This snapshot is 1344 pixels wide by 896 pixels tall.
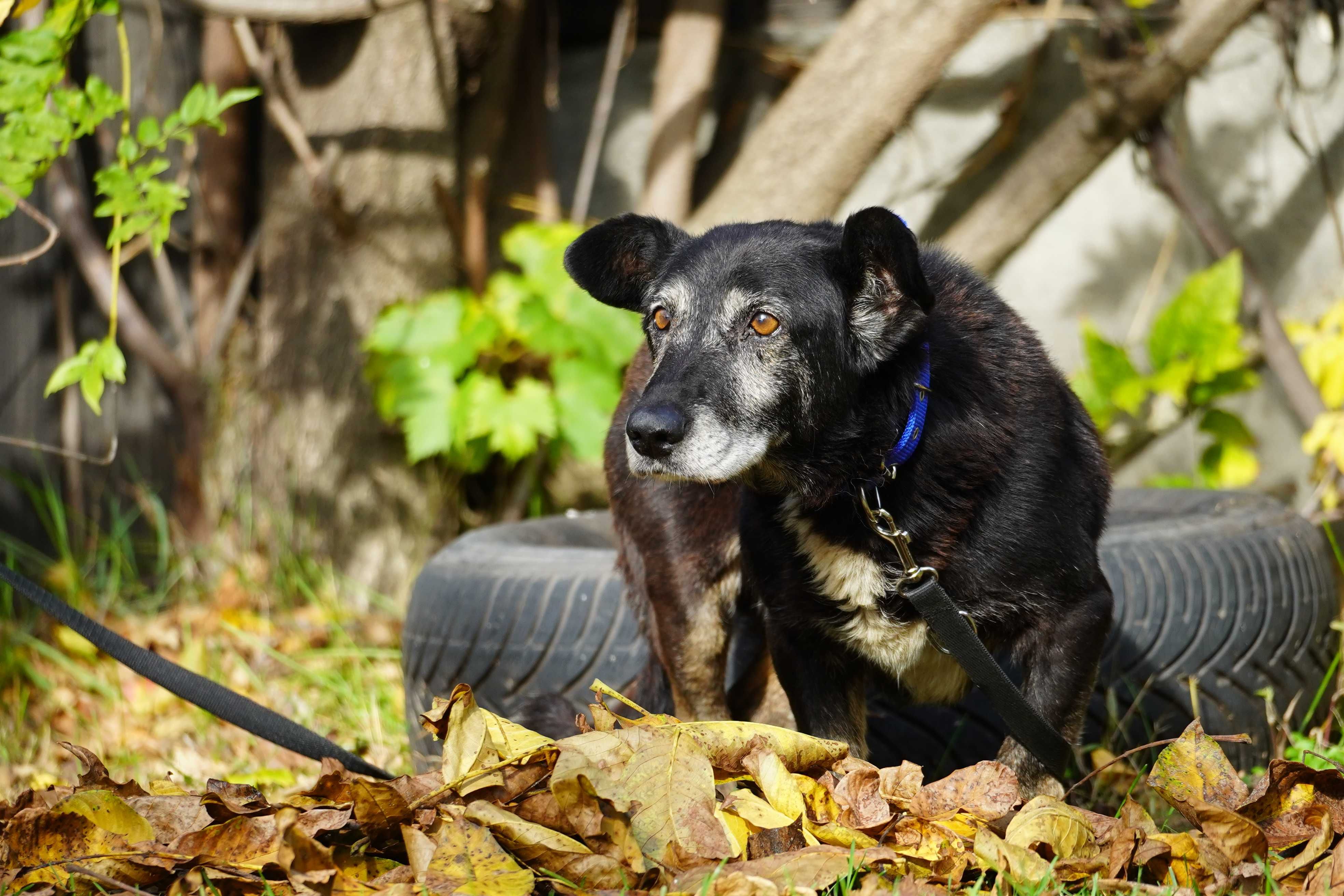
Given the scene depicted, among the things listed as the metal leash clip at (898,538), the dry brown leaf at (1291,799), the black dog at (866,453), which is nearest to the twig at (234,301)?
the black dog at (866,453)

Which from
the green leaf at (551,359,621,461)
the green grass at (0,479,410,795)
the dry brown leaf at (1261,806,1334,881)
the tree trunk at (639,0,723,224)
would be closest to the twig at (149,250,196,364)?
the green grass at (0,479,410,795)

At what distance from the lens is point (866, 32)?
449 cm

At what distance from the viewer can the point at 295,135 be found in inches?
182

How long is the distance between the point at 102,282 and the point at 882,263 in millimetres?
3280

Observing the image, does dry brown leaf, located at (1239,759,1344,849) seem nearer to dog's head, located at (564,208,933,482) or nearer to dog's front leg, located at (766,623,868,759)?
dog's front leg, located at (766,623,868,759)

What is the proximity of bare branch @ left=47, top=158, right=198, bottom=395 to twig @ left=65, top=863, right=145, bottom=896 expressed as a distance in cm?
281

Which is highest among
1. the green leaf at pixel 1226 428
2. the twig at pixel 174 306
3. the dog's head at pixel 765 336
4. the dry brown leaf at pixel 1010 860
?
the dog's head at pixel 765 336

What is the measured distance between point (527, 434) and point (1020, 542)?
2530 millimetres

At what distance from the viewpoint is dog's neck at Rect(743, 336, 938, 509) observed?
2252 millimetres

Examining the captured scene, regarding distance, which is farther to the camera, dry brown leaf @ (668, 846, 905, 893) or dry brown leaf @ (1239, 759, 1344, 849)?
dry brown leaf @ (1239, 759, 1344, 849)

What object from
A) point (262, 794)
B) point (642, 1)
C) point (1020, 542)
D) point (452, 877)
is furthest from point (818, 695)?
point (642, 1)

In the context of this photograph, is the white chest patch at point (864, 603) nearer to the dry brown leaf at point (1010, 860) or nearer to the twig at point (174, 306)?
the dry brown leaf at point (1010, 860)

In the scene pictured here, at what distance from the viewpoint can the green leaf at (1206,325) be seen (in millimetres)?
4582

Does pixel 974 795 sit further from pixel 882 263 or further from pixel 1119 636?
pixel 1119 636
